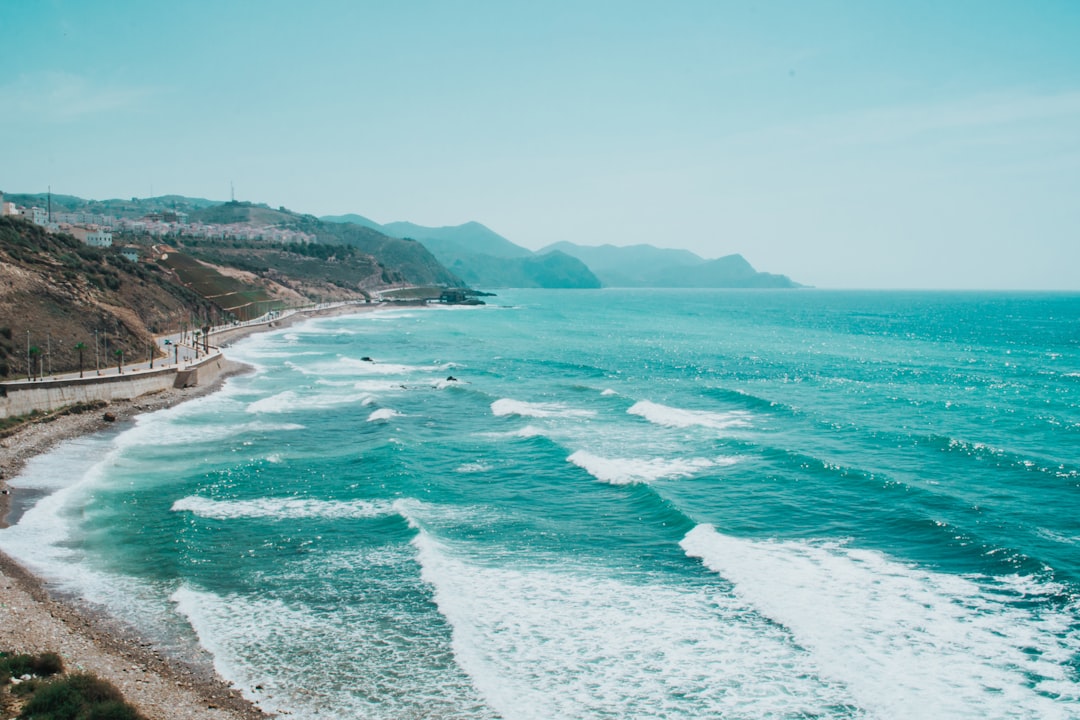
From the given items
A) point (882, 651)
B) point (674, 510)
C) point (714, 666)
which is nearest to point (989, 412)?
point (674, 510)

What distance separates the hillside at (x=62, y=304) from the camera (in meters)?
44.3

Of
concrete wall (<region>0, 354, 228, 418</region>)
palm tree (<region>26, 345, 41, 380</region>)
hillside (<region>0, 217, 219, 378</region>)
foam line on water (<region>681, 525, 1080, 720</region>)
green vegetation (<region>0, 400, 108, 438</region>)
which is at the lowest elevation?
foam line on water (<region>681, 525, 1080, 720</region>)

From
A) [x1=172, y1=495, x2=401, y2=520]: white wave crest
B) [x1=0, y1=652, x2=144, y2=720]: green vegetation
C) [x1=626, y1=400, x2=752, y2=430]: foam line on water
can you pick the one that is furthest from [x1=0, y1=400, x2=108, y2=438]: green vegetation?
[x1=626, y1=400, x2=752, y2=430]: foam line on water

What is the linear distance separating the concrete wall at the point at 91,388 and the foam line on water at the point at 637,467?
90.0 feet

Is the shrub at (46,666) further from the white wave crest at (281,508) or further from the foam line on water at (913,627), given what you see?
the foam line on water at (913,627)

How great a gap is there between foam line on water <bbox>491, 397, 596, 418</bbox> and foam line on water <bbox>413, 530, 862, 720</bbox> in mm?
21779

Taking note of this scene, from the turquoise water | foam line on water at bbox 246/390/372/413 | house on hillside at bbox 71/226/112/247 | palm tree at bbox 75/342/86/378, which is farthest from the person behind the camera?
house on hillside at bbox 71/226/112/247

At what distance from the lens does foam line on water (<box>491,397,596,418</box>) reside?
4331 centimetres

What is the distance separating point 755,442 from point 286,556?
23137mm

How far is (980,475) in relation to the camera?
97.6 ft

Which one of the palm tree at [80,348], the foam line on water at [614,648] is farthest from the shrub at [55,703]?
the palm tree at [80,348]

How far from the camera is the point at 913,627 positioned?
17672mm

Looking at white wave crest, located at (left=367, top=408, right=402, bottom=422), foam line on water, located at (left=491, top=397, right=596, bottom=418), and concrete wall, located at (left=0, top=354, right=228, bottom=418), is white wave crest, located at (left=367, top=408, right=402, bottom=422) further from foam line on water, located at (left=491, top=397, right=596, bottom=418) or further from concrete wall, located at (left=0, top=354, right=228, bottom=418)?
concrete wall, located at (left=0, top=354, right=228, bottom=418)

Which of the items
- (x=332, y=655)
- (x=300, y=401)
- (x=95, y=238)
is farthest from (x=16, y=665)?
(x=95, y=238)
